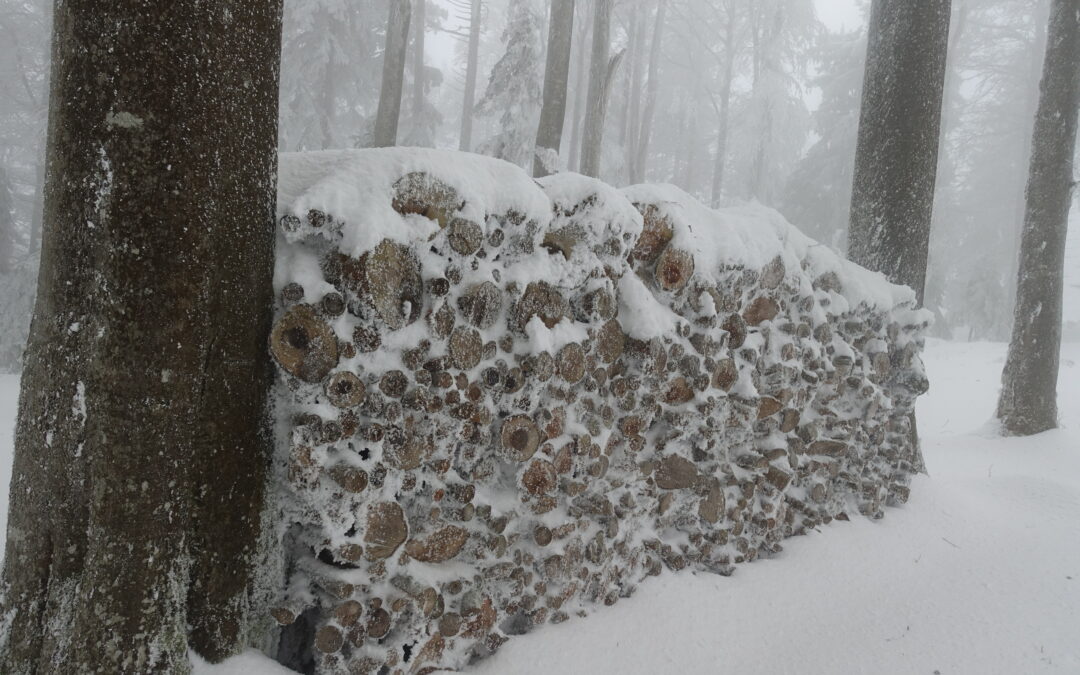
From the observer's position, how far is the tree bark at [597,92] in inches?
390

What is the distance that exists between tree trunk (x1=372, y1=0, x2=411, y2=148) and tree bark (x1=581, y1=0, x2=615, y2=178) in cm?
326

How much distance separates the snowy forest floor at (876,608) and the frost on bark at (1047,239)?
2.19 meters

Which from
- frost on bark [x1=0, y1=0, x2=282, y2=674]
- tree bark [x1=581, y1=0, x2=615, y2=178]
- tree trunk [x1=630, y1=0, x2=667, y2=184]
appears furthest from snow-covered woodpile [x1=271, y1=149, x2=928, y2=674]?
tree trunk [x1=630, y1=0, x2=667, y2=184]

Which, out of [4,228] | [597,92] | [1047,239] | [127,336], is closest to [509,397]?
[127,336]

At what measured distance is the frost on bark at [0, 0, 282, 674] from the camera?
1.46 metres

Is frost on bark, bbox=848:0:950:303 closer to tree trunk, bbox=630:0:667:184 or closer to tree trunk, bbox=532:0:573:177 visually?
tree trunk, bbox=532:0:573:177

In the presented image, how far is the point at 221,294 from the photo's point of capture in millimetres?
1607

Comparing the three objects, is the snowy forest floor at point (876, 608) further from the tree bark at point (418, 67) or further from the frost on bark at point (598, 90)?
the tree bark at point (418, 67)

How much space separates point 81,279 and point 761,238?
9.70ft

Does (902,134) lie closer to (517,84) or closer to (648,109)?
(517,84)

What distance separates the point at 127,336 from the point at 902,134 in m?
4.98

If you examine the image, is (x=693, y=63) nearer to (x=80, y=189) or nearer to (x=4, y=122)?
(x=4, y=122)

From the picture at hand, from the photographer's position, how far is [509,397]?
86.4 inches

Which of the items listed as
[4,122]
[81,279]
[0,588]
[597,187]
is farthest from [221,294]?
[4,122]
